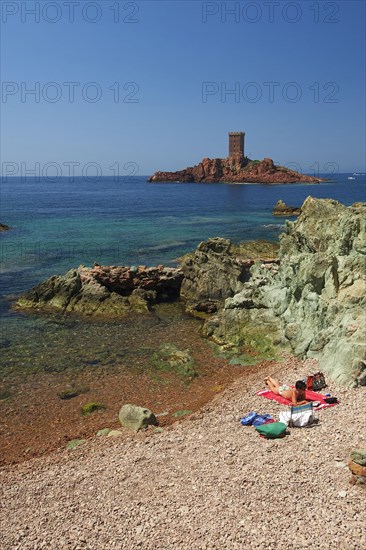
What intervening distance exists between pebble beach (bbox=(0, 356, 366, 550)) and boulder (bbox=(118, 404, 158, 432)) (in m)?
0.48

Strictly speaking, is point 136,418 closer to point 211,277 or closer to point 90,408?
point 90,408

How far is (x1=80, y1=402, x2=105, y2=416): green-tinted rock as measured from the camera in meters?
15.4

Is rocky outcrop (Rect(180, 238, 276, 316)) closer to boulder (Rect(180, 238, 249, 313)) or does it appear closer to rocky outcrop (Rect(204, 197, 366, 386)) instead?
boulder (Rect(180, 238, 249, 313))

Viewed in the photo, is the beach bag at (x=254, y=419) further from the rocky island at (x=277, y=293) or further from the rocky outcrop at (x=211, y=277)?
the rocky outcrop at (x=211, y=277)

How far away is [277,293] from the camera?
Answer: 22.3 m

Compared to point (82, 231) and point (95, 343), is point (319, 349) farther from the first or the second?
point (82, 231)

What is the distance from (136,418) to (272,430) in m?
4.35

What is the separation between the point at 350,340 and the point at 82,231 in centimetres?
4990

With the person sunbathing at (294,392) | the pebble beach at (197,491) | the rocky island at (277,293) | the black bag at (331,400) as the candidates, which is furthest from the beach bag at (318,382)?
the pebble beach at (197,491)

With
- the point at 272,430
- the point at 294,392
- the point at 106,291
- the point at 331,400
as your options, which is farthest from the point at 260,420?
the point at 106,291

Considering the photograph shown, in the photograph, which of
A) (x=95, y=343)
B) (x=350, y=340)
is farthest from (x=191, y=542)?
(x=95, y=343)

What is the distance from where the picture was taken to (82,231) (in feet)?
200

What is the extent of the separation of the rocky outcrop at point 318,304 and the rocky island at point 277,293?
4cm

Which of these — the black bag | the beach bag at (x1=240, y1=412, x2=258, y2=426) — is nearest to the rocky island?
the black bag
